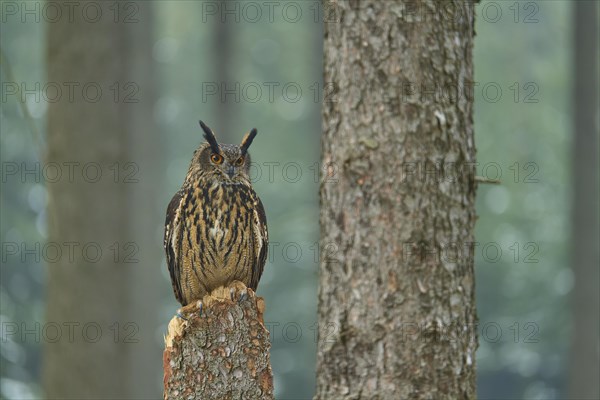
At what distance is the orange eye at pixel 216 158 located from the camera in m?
4.89

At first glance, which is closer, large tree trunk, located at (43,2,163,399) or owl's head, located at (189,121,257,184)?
owl's head, located at (189,121,257,184)

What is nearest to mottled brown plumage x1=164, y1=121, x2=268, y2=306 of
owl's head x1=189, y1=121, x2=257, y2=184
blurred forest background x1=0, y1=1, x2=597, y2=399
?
owl's head x1=189, y1=121, x2=257, y2=184

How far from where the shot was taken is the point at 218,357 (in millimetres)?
3979

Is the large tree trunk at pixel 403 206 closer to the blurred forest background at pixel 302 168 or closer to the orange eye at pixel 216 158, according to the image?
the orange eye at pixel 216 158

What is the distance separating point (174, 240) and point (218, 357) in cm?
110

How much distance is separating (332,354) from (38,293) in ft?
54.3

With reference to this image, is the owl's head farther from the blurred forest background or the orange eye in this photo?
the blurred forest background

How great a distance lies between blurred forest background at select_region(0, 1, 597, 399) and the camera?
52.9 ft

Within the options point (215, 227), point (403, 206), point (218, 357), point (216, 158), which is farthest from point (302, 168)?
point (218, 357)

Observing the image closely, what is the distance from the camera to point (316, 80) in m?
12.4

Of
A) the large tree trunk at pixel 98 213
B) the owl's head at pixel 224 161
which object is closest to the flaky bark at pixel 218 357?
the owl's head at pixel 224 161

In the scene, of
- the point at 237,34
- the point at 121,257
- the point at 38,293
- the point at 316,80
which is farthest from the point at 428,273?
the point at 38,293

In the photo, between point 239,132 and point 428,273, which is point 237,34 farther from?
point 428,273

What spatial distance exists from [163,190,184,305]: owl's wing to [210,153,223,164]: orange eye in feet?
0.92
